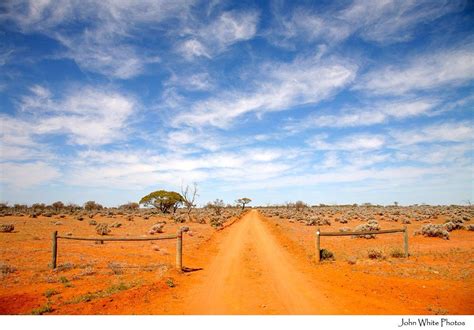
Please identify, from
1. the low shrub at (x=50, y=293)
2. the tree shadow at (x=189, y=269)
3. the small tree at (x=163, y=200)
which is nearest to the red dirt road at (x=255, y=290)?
the tree shadow at (x=189, y=269)

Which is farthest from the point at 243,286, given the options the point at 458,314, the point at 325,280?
the point at 458,314

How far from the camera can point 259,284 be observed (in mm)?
9898

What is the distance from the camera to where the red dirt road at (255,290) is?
7.52 metres

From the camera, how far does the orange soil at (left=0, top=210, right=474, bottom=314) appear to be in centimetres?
774

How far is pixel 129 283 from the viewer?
33.8 ft

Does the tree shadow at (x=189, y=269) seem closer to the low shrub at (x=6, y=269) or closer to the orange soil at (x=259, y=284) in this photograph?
the orange soil at (x=259, y=284)

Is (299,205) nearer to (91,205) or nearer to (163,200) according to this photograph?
(163,200)

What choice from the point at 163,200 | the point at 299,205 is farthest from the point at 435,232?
the point at 299,205

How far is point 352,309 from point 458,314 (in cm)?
257

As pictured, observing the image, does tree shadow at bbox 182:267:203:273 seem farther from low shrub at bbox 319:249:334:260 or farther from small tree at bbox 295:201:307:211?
small tree at bbox 295:201:307:211

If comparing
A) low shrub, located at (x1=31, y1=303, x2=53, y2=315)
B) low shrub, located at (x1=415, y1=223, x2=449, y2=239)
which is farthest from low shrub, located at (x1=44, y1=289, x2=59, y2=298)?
low shrub, located at (x1=415, y1=223, x2=449, y2=239)

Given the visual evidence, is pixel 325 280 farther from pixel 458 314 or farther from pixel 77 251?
pixel 77 251

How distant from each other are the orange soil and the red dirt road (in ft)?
0.08

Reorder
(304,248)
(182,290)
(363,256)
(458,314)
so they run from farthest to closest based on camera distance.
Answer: (304,248) → (363,256) → (182,290) → (458,314)
